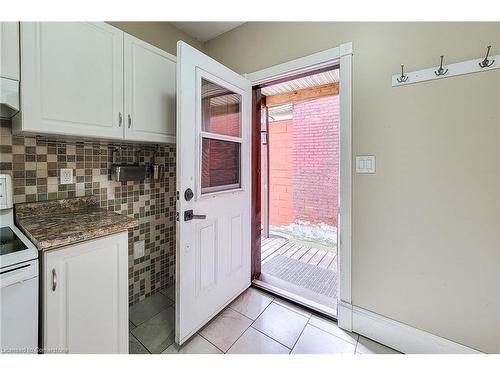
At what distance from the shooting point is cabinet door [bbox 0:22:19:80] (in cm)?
93

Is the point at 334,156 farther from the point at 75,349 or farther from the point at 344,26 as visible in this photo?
the point at 75,349

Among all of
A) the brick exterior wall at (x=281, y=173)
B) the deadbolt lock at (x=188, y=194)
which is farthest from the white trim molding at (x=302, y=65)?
the brick exterior wall at (x=281, y=173)

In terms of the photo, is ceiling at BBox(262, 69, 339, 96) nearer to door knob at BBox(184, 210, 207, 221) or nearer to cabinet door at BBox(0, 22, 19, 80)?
door knob at BBox(184, 210, 207, 221)

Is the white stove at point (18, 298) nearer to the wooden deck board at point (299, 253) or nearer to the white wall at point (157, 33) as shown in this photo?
the white wall at point (157, 33)

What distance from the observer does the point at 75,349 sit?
3.24 feet

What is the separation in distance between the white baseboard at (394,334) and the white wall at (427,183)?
4cm

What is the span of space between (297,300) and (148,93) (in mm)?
2032

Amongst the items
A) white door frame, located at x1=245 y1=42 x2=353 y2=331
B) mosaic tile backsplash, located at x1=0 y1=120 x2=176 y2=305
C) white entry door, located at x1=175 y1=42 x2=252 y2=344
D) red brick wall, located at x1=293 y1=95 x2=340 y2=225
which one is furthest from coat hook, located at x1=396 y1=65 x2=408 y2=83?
red brick wall, located at x1=293 y1=95 x2=340 y2=225

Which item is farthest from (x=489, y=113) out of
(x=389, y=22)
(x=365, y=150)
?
(x=389, y=22)

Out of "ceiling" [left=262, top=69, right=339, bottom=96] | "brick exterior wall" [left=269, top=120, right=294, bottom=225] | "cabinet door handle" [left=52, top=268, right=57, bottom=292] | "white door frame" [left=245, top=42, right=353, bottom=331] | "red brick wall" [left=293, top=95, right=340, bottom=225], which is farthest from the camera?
"brick exterior wall" [left=269, top=120, right=294, bottom=225]

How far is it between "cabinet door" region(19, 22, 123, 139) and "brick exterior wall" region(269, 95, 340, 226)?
3260mm

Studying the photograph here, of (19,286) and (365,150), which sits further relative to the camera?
(365,150)

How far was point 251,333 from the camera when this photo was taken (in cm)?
152
